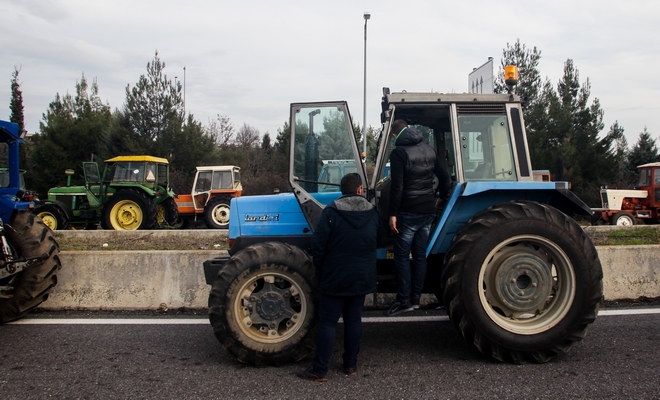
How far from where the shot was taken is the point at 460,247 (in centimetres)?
471

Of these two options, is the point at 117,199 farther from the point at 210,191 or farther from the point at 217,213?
the point at 210,191

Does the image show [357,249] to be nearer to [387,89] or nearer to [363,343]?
[363,343]

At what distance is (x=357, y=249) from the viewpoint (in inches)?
173

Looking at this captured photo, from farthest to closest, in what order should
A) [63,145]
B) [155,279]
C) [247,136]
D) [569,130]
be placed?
1. [247,136]
2. [63,145]
3. [569,130]
4. [155,279]

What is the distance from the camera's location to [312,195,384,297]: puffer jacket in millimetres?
4336

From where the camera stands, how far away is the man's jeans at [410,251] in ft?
15.9

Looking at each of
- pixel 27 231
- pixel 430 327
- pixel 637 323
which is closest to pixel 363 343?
pixel 430 327

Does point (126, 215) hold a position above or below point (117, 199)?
below

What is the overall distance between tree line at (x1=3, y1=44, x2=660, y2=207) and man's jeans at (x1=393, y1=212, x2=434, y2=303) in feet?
71.5

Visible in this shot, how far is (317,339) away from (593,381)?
2124 mm

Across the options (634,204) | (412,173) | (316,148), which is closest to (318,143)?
(316,148)

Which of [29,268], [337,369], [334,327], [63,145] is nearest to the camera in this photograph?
[334,327]

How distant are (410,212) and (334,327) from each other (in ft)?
4.03

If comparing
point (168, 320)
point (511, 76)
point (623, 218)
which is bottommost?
point (168, 320)
